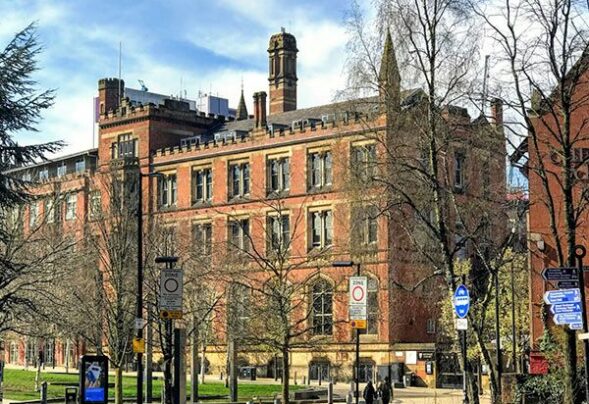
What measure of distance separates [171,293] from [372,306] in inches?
1586

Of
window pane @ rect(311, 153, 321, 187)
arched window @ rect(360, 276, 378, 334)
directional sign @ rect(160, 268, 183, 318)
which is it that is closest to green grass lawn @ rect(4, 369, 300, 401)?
arched window @ rect(360, 276, 378, 334)

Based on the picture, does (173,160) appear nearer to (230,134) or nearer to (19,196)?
(230,134)

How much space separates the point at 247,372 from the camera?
7525 cm

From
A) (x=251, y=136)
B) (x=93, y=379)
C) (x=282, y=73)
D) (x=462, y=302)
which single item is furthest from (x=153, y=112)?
(x=462, y=302)

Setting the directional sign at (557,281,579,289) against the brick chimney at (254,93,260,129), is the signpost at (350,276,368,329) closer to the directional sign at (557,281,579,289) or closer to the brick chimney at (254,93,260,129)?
the directional sign at (557,281,579,289)

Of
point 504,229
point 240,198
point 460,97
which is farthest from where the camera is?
point 240,198

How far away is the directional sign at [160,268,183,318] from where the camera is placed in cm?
2605

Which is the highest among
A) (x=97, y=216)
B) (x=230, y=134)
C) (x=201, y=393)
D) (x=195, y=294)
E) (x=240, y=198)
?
(x=230, y=134)

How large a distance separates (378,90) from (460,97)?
260 centimetres

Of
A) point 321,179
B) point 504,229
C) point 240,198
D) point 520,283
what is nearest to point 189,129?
point 240,198

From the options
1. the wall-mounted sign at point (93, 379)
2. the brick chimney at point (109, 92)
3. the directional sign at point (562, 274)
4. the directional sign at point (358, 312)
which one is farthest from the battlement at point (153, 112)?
the directional sign at point (562, 274)

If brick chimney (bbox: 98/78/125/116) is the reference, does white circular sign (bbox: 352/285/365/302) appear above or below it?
below

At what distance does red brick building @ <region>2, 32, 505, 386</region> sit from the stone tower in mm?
93

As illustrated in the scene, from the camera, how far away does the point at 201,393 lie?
52.4 metres
